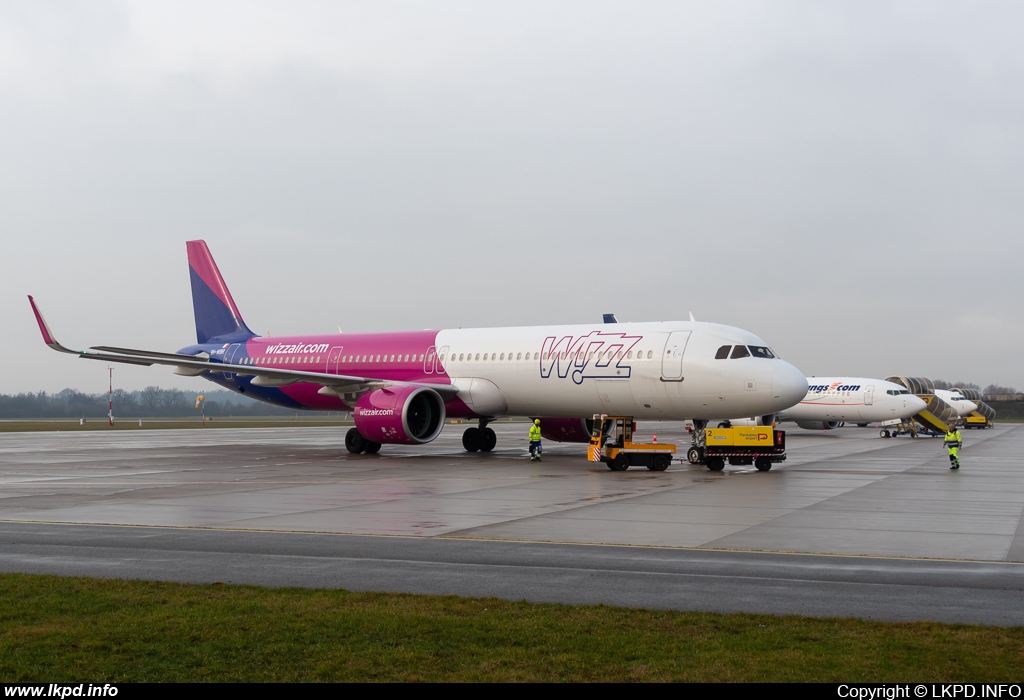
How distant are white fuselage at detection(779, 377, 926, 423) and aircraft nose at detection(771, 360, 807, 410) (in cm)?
2589

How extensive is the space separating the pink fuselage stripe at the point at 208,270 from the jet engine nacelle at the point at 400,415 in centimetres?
1225

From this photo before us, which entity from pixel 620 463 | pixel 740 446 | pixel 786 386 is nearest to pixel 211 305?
pixel 620 463

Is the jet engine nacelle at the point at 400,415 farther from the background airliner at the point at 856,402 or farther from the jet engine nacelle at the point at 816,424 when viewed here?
the jet engine nacelle at the point at 816,424

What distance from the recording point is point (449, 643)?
292 inches

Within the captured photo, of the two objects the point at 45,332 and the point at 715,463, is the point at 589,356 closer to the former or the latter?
the point at 715,463

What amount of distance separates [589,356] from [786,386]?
581 cm

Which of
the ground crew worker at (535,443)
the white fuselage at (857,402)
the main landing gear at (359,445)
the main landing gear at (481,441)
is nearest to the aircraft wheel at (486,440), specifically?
the main landing gear at (481,441)

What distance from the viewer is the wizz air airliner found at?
88.2 ft

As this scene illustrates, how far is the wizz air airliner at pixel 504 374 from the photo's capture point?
88.2ft

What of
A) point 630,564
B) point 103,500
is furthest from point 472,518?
point 103,500

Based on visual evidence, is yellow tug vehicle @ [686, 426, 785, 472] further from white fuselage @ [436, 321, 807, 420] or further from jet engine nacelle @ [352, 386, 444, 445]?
jet engine nacelle @ [352, 386, 444, 445]

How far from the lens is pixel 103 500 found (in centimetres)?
1833

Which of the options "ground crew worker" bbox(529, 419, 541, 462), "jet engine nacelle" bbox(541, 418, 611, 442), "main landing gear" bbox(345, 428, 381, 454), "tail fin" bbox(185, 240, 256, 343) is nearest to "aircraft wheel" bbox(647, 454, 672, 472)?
"ground crew worker" bbox(529, 419, 541, 462)
